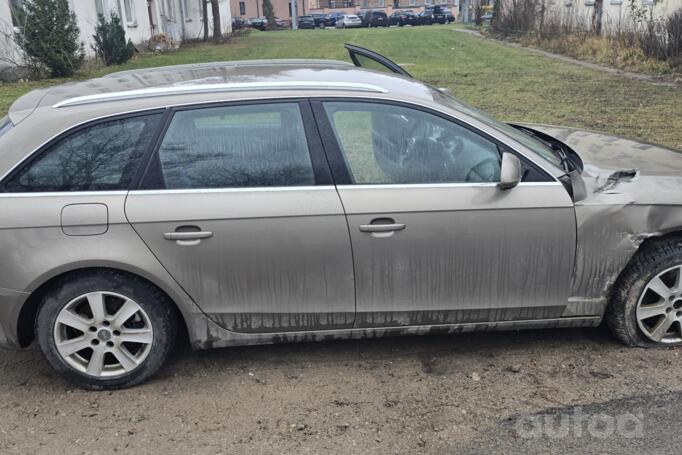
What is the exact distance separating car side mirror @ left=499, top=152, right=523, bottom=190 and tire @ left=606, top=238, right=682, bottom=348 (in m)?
0.87

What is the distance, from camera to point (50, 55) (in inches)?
627

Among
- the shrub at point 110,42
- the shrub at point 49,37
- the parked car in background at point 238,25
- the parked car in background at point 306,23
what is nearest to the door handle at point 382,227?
the shrub at point 49,37

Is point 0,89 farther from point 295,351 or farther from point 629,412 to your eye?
point 629,412

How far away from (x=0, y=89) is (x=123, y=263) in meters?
13.2

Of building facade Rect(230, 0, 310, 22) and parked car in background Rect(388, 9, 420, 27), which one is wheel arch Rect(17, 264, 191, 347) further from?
building facade Rect(230, 0, 310, 22)

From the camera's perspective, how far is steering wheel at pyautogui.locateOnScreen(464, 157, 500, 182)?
3.49 metres

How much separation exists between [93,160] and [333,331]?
1560mm

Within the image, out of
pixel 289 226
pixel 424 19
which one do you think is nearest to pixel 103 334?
pixel 289 226

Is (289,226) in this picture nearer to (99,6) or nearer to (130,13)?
(99,6)

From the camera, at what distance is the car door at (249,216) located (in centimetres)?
333

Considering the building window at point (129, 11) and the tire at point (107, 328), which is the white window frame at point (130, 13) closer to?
the building window at point (129, 11)

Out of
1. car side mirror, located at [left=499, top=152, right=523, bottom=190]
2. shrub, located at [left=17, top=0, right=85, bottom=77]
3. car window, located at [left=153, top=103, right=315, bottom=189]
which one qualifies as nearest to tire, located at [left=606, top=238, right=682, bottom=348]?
car side mirror, located at [left=499, top=152, right=523, bottom=190]

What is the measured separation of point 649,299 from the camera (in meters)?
3.70

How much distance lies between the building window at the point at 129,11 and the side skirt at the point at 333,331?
2422 centimetres
